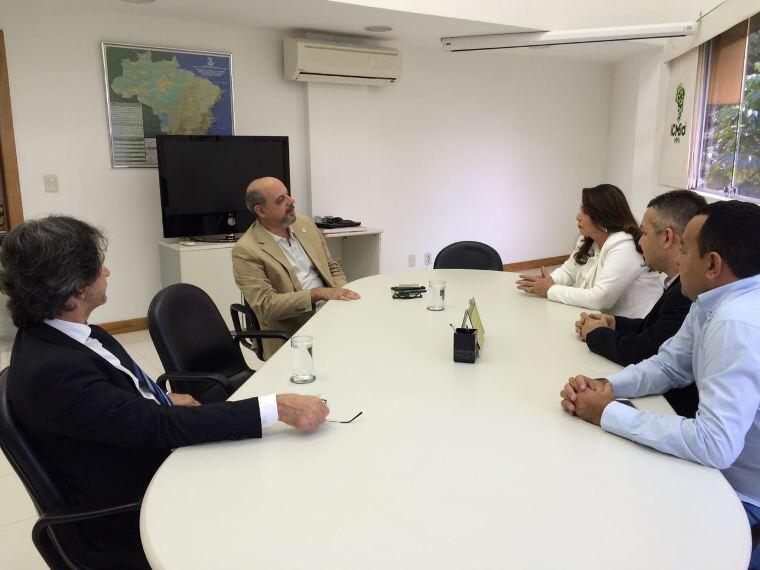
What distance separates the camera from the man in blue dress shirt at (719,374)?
129 cm

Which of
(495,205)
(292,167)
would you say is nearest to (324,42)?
(292,167)

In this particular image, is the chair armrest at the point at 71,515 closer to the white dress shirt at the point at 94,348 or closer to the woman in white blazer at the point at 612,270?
the white dress shirt at the point at 94,348

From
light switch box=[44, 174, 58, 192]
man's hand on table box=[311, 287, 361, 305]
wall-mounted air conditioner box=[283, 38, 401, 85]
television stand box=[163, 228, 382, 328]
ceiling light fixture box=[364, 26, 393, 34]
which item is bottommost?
television stand box=[163, 228, 382, 328]

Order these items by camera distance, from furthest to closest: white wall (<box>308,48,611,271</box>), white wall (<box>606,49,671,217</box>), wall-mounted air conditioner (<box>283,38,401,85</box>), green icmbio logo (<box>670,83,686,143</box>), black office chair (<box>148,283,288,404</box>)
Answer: white wall (<box>606,49,671,217</box>) → white wall (<box>308,48,611,271</box>) → green icmbio logo (<box>670,83,686,143</box>) → wall-mounted air conditioner (<box>283,38,401,85</box>) → black office chair (<box>148,283,288,404</box>)

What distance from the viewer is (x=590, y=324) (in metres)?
2.20

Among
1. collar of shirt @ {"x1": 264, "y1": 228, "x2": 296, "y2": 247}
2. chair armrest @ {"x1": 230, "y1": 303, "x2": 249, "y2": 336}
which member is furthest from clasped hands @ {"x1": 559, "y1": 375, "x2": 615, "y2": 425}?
collar of shirt @ {"x1": 264, "y1": 228, "x2": 296, "y2": 247}

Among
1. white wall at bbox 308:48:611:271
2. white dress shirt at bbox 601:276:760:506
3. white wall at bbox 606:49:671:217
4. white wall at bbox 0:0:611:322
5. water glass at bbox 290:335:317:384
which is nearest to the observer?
white dress shirt at bbox 601:276:760:506

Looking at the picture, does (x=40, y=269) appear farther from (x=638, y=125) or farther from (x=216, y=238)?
(x=638, y=125)

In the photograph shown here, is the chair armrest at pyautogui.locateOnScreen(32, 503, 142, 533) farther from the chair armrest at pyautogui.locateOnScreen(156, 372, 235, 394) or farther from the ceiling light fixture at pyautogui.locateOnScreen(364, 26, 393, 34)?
the ceiling light fixture at pyautogui.locateOnScreen(364, 26, 393, 34)

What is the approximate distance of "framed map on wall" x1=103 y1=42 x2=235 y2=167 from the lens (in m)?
4.64

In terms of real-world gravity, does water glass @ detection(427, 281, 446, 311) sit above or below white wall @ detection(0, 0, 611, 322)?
below

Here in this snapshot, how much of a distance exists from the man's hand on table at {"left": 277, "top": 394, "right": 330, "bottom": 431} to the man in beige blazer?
4.72 feet

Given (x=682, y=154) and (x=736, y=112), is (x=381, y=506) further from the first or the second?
(x=682, y=154)

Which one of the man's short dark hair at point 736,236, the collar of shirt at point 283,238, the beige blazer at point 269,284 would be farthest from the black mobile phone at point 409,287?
the man's short dark hair at point 736,236
